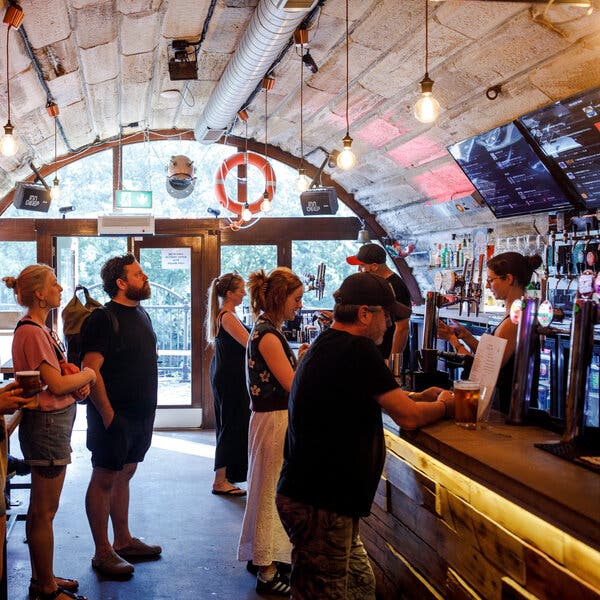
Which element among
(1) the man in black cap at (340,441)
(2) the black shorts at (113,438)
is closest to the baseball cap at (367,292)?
(1) the man in black cap at (340,441)

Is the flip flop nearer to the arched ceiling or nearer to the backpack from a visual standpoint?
the backpack

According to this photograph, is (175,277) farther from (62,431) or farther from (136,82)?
(62,431)

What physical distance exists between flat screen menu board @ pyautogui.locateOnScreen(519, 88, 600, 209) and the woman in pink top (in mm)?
3387

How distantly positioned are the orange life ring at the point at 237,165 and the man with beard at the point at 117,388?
176 inches

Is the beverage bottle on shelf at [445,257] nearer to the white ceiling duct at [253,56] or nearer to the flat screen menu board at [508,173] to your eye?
the flat screen menu board at [508,173]

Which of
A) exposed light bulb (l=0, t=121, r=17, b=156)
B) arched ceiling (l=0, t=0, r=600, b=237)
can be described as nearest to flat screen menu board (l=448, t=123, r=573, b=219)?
arched ceiling (l=0, t=0, r=600, b=237)

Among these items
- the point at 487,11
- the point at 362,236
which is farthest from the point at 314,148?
the point at 487,11

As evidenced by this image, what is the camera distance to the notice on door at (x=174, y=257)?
27.8 feet

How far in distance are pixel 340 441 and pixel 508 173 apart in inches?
164

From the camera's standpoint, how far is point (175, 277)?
8547 millimetres

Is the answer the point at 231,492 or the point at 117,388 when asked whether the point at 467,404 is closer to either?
the point at 117,388

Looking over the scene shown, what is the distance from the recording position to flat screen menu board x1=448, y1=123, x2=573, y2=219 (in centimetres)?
546

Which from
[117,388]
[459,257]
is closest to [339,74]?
[459,257]

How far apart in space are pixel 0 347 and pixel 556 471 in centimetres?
756
